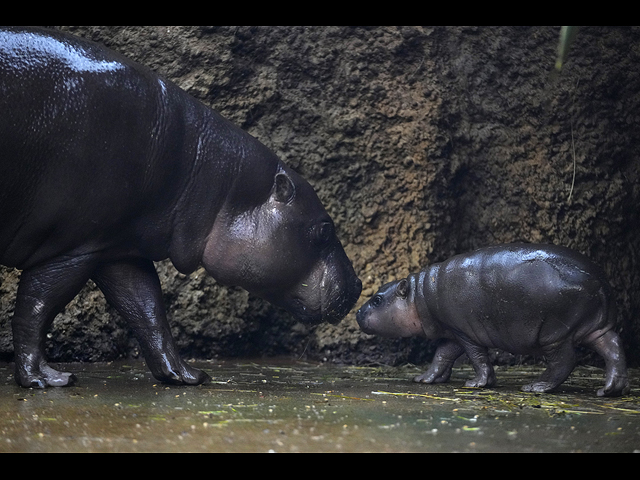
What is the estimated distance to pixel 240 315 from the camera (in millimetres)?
6562

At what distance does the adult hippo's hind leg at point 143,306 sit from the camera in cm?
454

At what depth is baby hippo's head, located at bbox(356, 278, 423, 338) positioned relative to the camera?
5.50 metres

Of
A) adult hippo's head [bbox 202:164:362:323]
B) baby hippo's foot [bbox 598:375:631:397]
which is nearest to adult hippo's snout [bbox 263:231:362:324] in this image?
adult hippo's head [bbox 202:164:362:323]

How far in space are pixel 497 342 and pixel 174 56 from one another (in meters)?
3.76

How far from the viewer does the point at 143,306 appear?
463 cm

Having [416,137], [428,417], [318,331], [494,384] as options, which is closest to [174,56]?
[416,137]

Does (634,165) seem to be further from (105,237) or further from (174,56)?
(105,237)

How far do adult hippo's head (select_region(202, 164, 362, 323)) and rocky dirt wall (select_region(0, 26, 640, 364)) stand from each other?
4.89 ft

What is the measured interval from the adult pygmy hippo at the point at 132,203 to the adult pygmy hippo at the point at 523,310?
68 centimetres

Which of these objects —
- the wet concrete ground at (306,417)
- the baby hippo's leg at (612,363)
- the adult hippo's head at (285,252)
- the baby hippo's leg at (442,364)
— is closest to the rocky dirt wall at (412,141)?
the baby hippo's leg at (442,364)

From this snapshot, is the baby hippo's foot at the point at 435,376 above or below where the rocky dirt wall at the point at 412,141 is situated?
below

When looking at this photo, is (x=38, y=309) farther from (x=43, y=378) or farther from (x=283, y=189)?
(x=283, y=189)

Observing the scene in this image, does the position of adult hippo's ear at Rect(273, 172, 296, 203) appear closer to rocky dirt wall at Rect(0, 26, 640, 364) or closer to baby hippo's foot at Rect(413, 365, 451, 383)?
baby hippo's foot at Rect(413, 365, 451, 383)

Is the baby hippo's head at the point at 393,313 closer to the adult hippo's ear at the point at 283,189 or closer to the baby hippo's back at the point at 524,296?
the baby hippo's back at the point at 524,296
